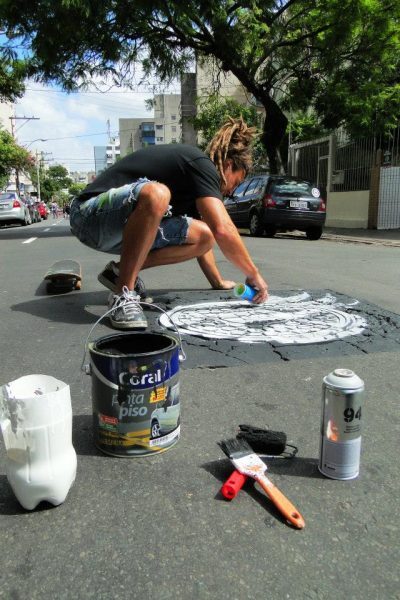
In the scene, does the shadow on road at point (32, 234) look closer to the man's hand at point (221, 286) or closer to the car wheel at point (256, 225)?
the car wheel at point (256, 225)

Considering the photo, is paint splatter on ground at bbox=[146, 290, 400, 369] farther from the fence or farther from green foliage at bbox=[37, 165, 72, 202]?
green foliage at bbox=[37, 165, 72, 202]

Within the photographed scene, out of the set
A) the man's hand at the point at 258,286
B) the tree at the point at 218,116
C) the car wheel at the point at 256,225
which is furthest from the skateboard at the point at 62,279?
the tree at the point at 218,116

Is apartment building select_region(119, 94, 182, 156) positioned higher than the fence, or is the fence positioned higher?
apartment building select_region(119, 94, 182, 156)

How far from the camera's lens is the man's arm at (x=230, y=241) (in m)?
3.19

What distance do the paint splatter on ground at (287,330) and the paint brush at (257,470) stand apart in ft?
3.16

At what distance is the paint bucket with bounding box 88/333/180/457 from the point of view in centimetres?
181

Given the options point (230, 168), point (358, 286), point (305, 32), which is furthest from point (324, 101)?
point (230, 168)

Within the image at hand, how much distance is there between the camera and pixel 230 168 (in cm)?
360

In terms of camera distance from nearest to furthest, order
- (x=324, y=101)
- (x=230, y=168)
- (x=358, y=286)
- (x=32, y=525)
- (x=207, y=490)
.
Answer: (x=32, y=525)
(x=207, y=490)
(x=230, y=168)
(x=358, y=286)
(x=324, y=101)

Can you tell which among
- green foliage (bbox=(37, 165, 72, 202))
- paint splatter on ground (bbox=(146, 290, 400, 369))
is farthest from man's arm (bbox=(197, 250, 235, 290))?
green foliage (bbox=(37, 165, 72, 202))

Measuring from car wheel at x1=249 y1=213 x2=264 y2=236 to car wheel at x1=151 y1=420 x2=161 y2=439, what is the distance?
35.8 ft

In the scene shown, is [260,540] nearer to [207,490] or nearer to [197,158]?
[207,490]

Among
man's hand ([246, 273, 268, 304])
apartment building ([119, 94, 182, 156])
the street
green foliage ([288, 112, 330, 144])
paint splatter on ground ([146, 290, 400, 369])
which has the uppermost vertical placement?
apartment building ([119, 94, 182, 156])

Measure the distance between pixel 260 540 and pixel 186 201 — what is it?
2.70m
